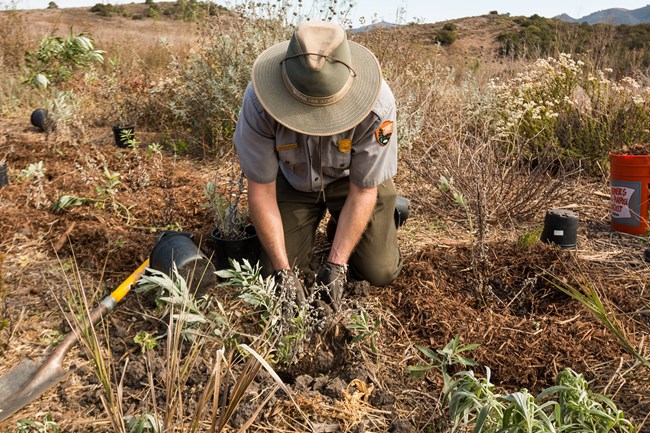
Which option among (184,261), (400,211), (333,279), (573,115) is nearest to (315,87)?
(333,279)

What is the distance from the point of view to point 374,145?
107 inches

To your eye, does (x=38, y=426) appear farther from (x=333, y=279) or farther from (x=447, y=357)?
(x=447, y=357)

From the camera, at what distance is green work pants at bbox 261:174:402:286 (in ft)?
9.95

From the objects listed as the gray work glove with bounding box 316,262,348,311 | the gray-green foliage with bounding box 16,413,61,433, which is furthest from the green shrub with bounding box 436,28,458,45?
the gray-green foliage with bounding box 16,413,61,433

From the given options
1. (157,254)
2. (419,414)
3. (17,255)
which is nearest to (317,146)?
(157,254)

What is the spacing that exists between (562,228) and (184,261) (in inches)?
85.6

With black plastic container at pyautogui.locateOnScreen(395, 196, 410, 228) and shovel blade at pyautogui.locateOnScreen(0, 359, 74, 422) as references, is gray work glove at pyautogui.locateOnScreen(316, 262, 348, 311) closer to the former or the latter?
black plastic container at pyautogui.locateOnScreen(395, 196, 410, 228)

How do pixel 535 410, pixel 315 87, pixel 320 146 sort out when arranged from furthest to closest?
1. pixel 320 146
2. pixel 315 87
3. pixel 535 410

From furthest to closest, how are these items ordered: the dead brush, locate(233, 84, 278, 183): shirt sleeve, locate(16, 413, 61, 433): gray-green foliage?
locate(233, 84, 278, 183): shirt sleeve < locate(16, 413, 61, 433): gray-green foliage < the dead brush

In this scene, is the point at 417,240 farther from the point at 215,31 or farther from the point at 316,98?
the point at 215,31

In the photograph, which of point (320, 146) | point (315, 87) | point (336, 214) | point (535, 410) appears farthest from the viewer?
point (336, 214)

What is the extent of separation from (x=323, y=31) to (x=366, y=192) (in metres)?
0.85

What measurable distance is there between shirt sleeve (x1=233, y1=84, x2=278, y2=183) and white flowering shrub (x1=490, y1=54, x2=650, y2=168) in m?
2.47

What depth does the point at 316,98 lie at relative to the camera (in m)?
2.29
